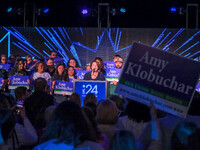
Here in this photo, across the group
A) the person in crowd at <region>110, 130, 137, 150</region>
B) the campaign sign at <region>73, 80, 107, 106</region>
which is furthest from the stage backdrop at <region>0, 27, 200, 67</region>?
the person in crowd at <region>110, 130, 137, 150</region>

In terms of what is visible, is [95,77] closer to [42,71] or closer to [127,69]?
[42,71]

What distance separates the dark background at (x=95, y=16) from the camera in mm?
14539

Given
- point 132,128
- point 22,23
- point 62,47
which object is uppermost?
point 22,23

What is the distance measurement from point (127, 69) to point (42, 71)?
478cm

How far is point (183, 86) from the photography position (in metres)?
3.08

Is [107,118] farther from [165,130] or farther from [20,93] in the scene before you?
[20,93]

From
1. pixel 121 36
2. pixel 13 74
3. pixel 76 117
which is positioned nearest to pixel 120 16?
pixel 121 36

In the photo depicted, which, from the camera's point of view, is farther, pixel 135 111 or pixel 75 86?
pixel 75 86

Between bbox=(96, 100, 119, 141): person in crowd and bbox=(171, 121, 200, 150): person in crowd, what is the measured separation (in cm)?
119

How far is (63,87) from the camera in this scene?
23.2 feet

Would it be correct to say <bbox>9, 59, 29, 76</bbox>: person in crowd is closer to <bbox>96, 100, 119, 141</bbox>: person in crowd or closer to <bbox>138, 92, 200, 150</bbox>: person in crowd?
<bbox>96, 100, 119, 141</bbox>: person in crowd

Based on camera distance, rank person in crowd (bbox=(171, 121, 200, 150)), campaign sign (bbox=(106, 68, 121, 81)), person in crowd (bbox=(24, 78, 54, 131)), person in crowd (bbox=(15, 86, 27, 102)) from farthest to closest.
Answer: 1. campaign sign (bbox=(106, 68, 121, 81))
2. person in crowd (bbox=(15, 86, 27, 102))
3. person in crowd (bbox=(24, 78, 54, 131))
4. person in crowd (bbox=(171, 121, 200, 150))

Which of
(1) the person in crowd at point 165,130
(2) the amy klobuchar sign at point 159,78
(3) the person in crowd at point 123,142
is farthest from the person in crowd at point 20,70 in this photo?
(3) the person in crowd at point 123,142

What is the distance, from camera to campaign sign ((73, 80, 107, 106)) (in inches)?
248
